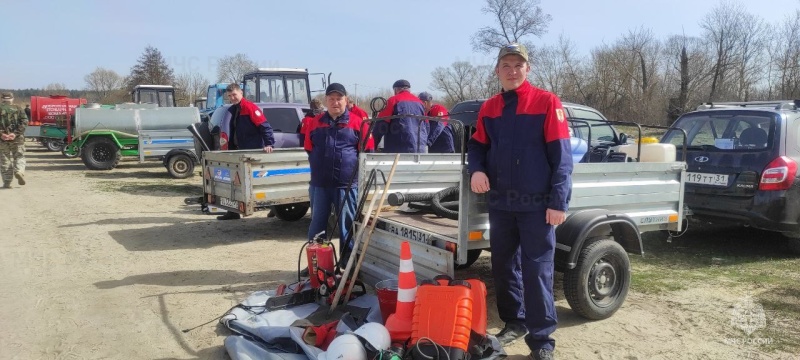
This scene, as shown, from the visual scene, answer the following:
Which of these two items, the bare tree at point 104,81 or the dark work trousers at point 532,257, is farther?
the bare tree at point 104,81

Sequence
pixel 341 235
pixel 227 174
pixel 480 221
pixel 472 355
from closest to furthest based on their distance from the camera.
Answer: pixel 472 355
pixel 480 221
pixel 341 235
pixel 227 174

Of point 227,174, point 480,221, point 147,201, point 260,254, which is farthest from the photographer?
point 147,201

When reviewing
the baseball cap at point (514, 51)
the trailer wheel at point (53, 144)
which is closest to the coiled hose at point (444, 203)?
the baseball cap at point (514, 51)

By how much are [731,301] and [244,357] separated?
3.95m

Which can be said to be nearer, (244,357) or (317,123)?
(244,357)

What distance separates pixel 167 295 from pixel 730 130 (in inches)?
240

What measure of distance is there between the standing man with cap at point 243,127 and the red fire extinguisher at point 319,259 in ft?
9.62

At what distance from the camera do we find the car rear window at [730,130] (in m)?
5.83

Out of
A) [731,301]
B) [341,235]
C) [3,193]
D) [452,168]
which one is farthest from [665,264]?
[3,193]

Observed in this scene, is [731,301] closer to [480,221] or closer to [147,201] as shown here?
[480,221]

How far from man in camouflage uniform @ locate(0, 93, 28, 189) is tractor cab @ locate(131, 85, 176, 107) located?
12.1 metres

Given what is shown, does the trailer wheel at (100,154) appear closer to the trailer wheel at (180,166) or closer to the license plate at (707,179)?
the trailer wheel at (180,166)

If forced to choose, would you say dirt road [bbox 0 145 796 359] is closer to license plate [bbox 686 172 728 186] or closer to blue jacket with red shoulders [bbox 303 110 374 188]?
blue jacket with red shoulders [bbox 303 110 374 188]

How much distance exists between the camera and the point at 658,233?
7.19m
